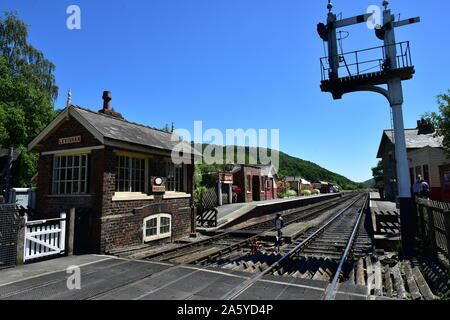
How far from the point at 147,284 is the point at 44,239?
4422mm

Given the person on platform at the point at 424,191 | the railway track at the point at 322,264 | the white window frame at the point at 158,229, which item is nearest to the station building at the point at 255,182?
the railway track at the point at 322,264

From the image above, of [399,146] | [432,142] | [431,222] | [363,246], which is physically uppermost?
[432,142]

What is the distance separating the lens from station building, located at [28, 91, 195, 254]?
28.1ft

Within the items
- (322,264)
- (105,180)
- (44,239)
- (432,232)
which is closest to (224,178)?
(105,180)

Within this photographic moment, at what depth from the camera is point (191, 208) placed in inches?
498

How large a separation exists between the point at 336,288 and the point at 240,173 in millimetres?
21668

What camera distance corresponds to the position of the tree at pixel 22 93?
20.3 m

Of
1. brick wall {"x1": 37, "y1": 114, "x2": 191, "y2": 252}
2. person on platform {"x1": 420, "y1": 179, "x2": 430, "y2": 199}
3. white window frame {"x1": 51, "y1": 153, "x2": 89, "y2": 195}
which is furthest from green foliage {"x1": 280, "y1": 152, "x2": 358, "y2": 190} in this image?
white window frame {"x1": 51, "y1": 153, "x2": 89, "y2": 195}

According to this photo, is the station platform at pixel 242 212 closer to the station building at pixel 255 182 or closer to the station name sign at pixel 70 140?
the station building at pixel 255 182

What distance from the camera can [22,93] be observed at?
869 inches

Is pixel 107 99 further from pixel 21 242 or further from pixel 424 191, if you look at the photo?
pixel 424 191
